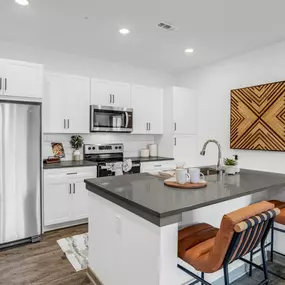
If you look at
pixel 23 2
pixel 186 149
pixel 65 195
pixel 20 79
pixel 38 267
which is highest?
pixel 23 2

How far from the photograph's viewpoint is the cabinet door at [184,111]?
4.80 m

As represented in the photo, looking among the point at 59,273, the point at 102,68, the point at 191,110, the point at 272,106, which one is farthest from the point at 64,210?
the point at 272,106

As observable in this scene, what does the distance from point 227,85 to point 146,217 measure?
11.9 feet

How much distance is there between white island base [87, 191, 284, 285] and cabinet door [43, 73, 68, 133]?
6.27 ft

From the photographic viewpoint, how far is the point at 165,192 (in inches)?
71.6

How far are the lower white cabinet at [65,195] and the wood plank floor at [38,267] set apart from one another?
416 millimetres

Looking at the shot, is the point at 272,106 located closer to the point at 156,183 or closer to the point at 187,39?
the point at 187,39

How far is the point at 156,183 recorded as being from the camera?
2.15 m

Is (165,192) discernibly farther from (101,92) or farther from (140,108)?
(140,108)

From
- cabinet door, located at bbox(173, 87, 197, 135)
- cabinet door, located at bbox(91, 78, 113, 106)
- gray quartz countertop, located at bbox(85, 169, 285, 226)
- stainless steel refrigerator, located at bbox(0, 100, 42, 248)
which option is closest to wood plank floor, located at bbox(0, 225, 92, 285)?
stainless steel refrigerator, located at bbox(0, 100, 42, 248)

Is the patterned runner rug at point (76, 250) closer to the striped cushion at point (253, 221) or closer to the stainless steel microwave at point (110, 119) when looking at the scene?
the stainless steel microwave at point (110, 119)

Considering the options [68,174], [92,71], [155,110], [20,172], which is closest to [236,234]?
[20,172]

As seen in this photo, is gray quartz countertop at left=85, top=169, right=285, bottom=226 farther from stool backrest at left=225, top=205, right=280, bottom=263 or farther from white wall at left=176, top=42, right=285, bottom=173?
white wall at left=176, top=42, right=285, bottom=173

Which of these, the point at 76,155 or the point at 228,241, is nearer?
the point at 228,241
